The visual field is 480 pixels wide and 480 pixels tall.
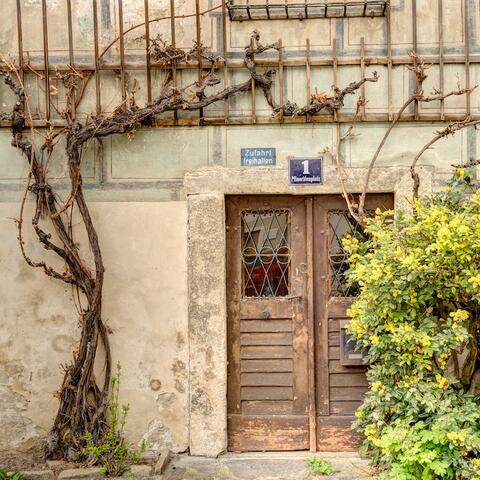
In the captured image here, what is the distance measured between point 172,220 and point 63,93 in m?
1.31

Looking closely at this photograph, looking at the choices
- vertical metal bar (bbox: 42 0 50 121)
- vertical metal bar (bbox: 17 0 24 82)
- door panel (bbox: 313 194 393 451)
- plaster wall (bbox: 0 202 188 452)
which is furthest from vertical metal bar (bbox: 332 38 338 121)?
vertical metal bar (bbox: 17 0 24 82)

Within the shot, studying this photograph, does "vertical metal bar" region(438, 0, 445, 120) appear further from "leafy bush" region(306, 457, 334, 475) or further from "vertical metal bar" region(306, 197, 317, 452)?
"leafy bush" region(306, 457, 334, 475)

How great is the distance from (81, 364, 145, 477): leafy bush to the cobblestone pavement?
1.06ft

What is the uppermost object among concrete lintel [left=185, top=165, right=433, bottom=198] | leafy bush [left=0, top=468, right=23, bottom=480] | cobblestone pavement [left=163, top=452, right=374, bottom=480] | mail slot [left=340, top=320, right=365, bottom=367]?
concrete lintel [left=185, top=165, right=433, bottom=198]

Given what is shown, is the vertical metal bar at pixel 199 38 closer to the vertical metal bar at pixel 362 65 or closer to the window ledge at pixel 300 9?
the window ledge at pixel 300 9

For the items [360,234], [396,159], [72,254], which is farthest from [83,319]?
[396,159]

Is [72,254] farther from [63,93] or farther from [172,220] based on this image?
[63,93]

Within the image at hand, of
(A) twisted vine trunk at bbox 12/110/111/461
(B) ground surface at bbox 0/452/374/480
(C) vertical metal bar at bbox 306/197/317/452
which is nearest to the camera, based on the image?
(B) ground surface at bbox 0/452/374/480

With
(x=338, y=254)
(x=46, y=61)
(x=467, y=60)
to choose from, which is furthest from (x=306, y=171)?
(x=46, y=61)

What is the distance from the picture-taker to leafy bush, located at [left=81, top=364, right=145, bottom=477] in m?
5.74

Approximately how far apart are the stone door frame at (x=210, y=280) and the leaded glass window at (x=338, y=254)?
265mm

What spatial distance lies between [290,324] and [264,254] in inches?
23.2

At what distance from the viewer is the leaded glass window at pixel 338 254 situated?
6195 mm

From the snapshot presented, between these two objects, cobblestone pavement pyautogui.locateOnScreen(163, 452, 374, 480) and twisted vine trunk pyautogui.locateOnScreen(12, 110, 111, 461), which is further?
twisted vine trunk pyautogui.locateOnScreen(12, 110, 111, 461)
